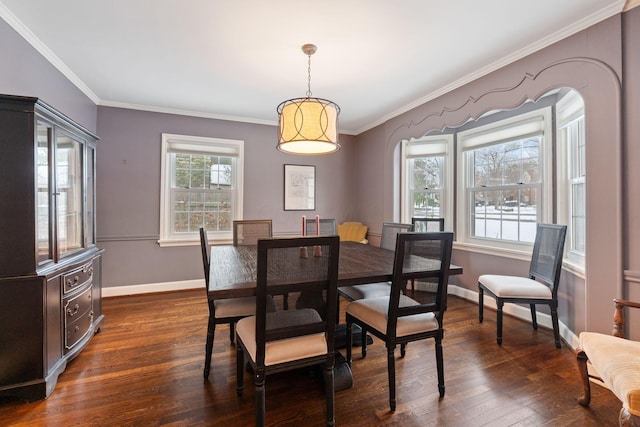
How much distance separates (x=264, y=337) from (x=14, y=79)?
2.63m

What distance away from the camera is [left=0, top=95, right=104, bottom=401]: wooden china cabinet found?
1722 millimetres

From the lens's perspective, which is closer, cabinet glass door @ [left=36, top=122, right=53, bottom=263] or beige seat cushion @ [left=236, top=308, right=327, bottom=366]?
beige seat cushion @ [left=236, top=308, right=327, bottom=366]

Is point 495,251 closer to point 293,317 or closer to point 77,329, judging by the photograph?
point 293,317

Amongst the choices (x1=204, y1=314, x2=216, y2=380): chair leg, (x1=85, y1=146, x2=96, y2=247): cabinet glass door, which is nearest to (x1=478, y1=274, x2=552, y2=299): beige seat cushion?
(x1=204, y1=314, x2=216, y2=380): chair leg

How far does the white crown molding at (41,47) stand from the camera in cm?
201

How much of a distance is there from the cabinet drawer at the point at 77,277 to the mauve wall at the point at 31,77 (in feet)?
4.39

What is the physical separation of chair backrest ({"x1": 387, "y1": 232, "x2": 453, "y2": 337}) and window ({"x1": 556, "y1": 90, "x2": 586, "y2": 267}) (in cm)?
171

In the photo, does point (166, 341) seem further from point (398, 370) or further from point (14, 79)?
point (14, 79)

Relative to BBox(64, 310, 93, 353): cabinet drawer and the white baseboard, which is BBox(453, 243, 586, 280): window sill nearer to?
the white baseboard

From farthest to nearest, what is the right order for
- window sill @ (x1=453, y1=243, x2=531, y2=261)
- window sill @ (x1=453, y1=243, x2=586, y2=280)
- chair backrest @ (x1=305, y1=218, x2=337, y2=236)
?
chair backrest @ (x1=305, y1=218, x2=337, y2=236), window sill @ (x1=453, y1=243, x2=531, y2=261), window sill @ (x1=453, y1=243, x2=586, y2=280)

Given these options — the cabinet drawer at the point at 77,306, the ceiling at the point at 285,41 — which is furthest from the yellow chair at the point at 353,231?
the cabinet drawer at the point at 77,306

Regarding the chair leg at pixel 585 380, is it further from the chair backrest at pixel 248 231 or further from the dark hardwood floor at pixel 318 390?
the chair backrest at pixel 248 231

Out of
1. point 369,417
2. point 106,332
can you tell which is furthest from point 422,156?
point 106,332

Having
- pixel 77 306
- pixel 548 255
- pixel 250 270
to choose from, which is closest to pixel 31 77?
pixel 77 306
